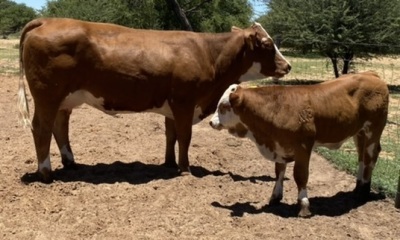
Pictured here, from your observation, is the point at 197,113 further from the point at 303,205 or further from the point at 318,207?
the point at 303,205

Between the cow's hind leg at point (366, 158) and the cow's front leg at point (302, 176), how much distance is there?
98 cm

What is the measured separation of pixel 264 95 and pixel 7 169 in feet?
11.0

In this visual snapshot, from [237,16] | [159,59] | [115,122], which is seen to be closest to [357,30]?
[237,16]

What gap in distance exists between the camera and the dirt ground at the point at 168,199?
5281 mm

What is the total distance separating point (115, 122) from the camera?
32.8 feet

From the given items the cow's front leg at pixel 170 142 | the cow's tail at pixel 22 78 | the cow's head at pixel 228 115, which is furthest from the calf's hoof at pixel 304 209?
the cow's tail at pixel 22 78

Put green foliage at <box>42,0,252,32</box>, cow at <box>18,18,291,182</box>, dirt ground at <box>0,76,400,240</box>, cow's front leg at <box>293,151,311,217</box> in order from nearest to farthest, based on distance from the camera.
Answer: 1. dirt ground at <box>0,76,400,240</box>
2. cow's front leg at <box>293,151,311,217</box>
3. cow at <box>18,18,291,182</box>
4. green foliage at <box>42,0,252,32</box>

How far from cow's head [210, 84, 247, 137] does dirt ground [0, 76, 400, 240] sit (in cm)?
80

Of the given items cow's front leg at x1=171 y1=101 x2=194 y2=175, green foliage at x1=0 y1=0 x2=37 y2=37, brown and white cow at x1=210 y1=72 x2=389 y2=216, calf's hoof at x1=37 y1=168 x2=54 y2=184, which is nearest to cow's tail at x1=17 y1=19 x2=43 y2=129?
calf's hoof at x1=37 y1=168 x2=54 y2=184

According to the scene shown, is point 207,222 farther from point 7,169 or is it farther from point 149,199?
point 7,169

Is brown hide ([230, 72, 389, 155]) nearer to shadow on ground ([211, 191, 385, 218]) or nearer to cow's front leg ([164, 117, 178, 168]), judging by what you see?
shadow on ground ([211, 191, 385, 218])

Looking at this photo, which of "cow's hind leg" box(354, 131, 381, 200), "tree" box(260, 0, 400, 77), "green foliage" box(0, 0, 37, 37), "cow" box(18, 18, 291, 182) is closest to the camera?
"cow's hind leg" box(354, 131, 381, 200)

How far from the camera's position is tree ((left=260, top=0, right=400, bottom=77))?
2052 centimetres

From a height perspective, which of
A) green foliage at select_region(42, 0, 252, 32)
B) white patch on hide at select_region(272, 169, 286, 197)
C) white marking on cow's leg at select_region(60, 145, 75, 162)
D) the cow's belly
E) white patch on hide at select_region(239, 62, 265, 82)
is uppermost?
white patch on hide at select_region(239, 62, 265, 82)
